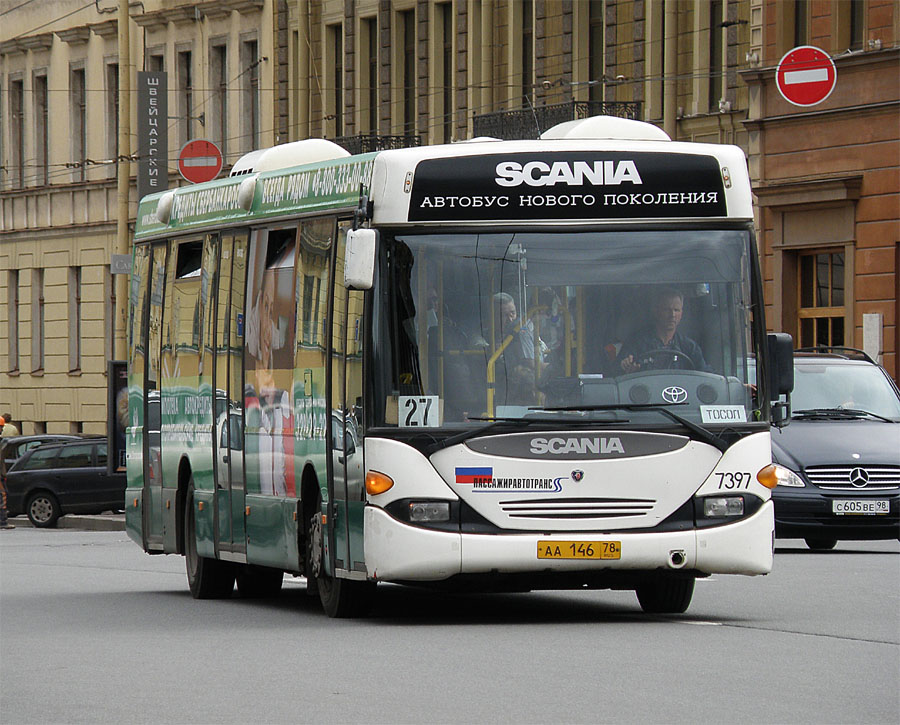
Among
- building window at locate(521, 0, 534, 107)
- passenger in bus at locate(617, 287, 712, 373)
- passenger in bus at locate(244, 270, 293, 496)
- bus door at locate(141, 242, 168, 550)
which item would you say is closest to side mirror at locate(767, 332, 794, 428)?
passenger in bus at locate(617, 287, 712, 373)

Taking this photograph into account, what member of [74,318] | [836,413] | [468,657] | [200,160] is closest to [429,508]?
[468,657]

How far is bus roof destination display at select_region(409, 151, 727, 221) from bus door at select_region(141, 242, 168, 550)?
5.18 metres

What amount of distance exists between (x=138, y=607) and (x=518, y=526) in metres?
4.12

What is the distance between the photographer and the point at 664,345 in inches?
579

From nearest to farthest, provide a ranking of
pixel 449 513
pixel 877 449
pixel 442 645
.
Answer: pixel 442 645 < pixel 449 513 < pixel 877 449

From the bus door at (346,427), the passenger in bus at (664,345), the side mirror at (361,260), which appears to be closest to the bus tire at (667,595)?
the passenger in bus at (664,345)

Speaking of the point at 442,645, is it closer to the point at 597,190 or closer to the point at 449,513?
the point at 449,513

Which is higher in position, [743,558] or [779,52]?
[779,52]

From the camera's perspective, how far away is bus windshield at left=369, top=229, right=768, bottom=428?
14.6 meters

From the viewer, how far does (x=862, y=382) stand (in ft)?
80.4

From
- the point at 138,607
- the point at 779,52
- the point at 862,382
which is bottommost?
the point at 138,607

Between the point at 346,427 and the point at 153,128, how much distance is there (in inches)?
1293

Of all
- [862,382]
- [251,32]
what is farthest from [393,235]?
[251,32]

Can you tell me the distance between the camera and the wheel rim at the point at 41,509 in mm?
40188
